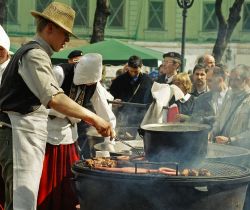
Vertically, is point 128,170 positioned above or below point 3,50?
below

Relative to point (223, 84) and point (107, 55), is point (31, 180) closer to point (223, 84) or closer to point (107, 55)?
point (223, 84)

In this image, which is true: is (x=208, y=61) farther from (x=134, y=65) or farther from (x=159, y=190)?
(x=159, y=190)

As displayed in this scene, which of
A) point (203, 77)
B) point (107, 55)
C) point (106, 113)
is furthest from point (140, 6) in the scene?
point (106, 113)

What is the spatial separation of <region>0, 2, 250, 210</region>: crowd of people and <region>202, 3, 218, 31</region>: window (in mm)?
27711

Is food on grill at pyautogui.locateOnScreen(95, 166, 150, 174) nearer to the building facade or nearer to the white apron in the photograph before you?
the white apron

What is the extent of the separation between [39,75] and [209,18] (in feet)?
109

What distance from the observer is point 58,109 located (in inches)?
175

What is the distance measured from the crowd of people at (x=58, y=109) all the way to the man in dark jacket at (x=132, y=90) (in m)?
0.04

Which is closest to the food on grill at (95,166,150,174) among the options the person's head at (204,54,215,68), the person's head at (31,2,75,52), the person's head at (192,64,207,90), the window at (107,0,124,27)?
the person's head at (31,2,75,52)

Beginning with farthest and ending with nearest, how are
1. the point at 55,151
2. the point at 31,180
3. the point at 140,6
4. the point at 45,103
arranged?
the point at 140,6 → the point at 55,151 → the point at 31,180 → the point at 45,103

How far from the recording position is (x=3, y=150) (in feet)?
15.8

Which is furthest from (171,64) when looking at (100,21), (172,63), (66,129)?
(100,21)

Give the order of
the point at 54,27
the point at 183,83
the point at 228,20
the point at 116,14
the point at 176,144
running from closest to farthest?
the point at 176,144, the point at 54,27, the point at 183,83, the point at 228,20, the point at 116,14

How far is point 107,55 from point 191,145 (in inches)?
425
